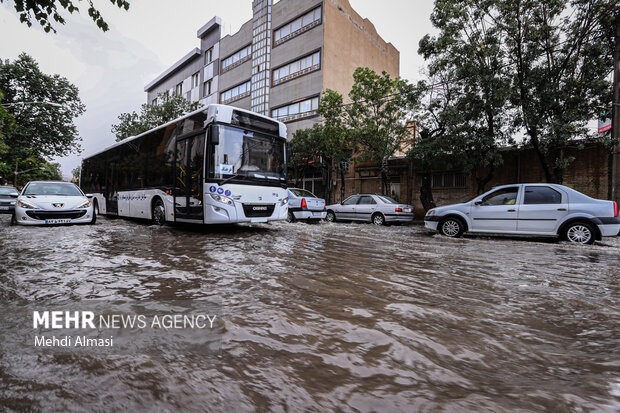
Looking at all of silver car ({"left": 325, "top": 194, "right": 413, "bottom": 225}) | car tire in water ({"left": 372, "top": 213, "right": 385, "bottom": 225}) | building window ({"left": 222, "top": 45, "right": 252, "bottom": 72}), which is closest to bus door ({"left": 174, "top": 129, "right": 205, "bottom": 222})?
silver car ({"left": 325, "top": 194, "right": 413, "bottom": 225})

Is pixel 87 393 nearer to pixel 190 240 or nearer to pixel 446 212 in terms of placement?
pixel 190 240

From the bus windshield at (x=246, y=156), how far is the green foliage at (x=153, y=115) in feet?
66.7

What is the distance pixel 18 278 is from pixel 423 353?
13.3ft

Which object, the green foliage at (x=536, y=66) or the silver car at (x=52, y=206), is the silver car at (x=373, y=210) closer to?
the green foliage at (x=536, y=66)

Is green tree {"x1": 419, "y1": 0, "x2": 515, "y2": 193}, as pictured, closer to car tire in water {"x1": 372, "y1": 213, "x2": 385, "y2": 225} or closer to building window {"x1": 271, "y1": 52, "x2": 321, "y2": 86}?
car tire in water {"x1": 372, "y1": 213, "x2": 385, "y2": 225}

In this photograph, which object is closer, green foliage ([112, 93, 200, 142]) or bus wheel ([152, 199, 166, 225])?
bus wheel ([152, 199, 166, 225])

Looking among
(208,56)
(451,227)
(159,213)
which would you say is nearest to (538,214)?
(451,227)

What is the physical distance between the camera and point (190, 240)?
6.88 m

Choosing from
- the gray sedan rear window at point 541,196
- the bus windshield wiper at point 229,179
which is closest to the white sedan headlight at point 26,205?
the bus windshield wiper at point 229,179

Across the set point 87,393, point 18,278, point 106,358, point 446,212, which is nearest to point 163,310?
point 106,358

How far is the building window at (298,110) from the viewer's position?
26.6 meters

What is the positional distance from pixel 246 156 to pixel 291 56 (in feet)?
76.2

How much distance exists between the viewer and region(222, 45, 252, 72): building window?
1283 inches

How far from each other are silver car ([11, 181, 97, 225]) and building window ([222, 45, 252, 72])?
2688 centimetres
